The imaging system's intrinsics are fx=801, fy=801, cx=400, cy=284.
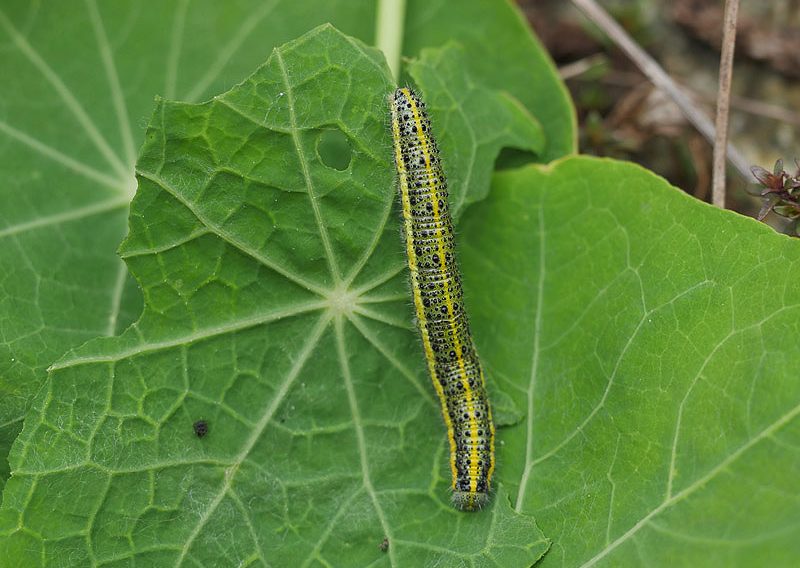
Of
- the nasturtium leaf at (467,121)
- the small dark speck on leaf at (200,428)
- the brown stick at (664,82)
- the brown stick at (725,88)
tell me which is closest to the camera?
the small dark speck on leaf at (200,428)

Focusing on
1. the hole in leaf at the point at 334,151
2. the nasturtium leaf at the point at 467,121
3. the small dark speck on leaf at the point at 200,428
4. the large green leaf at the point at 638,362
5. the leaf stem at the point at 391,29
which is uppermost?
the leaf stem at the point at 391,29

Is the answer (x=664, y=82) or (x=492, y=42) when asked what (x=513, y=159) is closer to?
(x=492, y=42)

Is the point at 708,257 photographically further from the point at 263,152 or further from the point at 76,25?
the point at 76,25

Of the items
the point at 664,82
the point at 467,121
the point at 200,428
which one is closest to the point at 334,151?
the point at 467,121

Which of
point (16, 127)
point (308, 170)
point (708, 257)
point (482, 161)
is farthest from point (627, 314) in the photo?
point (16, 127)

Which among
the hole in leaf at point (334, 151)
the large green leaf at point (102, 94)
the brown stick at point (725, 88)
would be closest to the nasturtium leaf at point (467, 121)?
the large green leaf at point (102, 94)

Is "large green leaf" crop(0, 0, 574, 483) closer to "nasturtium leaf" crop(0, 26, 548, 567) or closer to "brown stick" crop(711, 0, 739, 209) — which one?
"nasturtium leaf" crop(0, 26, 548, 567)

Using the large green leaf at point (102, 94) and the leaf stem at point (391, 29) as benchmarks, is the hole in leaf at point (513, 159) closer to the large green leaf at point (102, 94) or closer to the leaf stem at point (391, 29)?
the large green leaf at point (102, 94)
